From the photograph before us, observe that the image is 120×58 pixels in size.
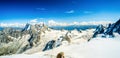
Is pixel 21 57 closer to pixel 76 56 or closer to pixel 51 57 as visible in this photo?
pixel 51 57

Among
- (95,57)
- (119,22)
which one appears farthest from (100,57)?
(119,22)

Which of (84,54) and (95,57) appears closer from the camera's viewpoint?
(95,57)

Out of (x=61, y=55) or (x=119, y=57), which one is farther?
(x=119, y=57)

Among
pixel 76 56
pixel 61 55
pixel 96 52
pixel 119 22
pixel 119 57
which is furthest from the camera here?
pixel 119 22

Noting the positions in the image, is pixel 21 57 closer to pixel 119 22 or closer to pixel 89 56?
pixel 89 56

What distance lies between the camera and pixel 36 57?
227 ft

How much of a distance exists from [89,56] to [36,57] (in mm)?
17789

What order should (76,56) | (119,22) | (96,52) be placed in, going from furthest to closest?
(119,22), (96,52), (76,56)

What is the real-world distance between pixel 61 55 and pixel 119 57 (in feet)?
92.1

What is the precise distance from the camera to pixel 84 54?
77.7 meters

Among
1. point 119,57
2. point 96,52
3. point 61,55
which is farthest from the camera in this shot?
point 96,52

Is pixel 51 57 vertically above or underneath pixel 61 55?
underneath

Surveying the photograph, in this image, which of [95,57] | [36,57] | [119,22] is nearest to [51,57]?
[36,57]

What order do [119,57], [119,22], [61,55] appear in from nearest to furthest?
[61,55] < [119,57] < [119,22]
